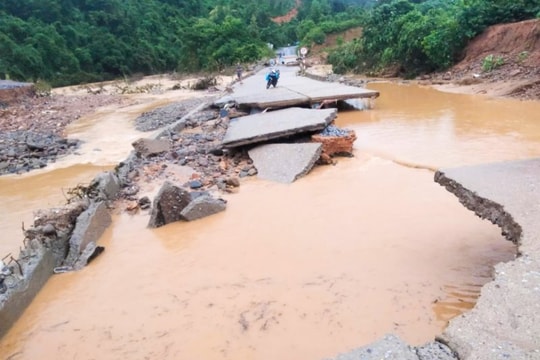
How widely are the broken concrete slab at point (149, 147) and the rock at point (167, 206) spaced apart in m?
3.66

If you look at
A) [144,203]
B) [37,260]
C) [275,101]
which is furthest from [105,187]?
[275,101]

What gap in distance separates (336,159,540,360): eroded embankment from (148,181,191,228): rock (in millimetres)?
3574

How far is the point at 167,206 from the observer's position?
5.91m

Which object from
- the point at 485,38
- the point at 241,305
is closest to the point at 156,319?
the point at 241,305

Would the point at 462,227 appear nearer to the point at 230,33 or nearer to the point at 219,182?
the point at 219,182

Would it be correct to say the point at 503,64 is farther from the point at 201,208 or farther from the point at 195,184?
the point at 201,208

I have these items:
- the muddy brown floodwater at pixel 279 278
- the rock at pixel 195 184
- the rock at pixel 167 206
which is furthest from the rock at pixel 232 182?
the rock at pixel 167 206

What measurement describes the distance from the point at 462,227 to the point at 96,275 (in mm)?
4036

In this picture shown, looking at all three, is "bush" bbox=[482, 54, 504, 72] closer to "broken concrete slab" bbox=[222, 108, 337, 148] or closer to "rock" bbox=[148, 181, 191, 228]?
"broken concrete slab" bbox=[222, 108, 337, 148]

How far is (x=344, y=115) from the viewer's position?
43.1ft

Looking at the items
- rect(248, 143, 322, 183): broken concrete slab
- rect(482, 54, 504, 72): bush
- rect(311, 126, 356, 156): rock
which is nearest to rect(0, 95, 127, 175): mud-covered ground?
rect(248, 143, 322, 183): broken concrete slab

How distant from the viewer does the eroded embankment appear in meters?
2.27

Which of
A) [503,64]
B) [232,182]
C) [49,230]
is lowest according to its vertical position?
[232,182]

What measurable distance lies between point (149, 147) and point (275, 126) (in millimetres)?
2686
